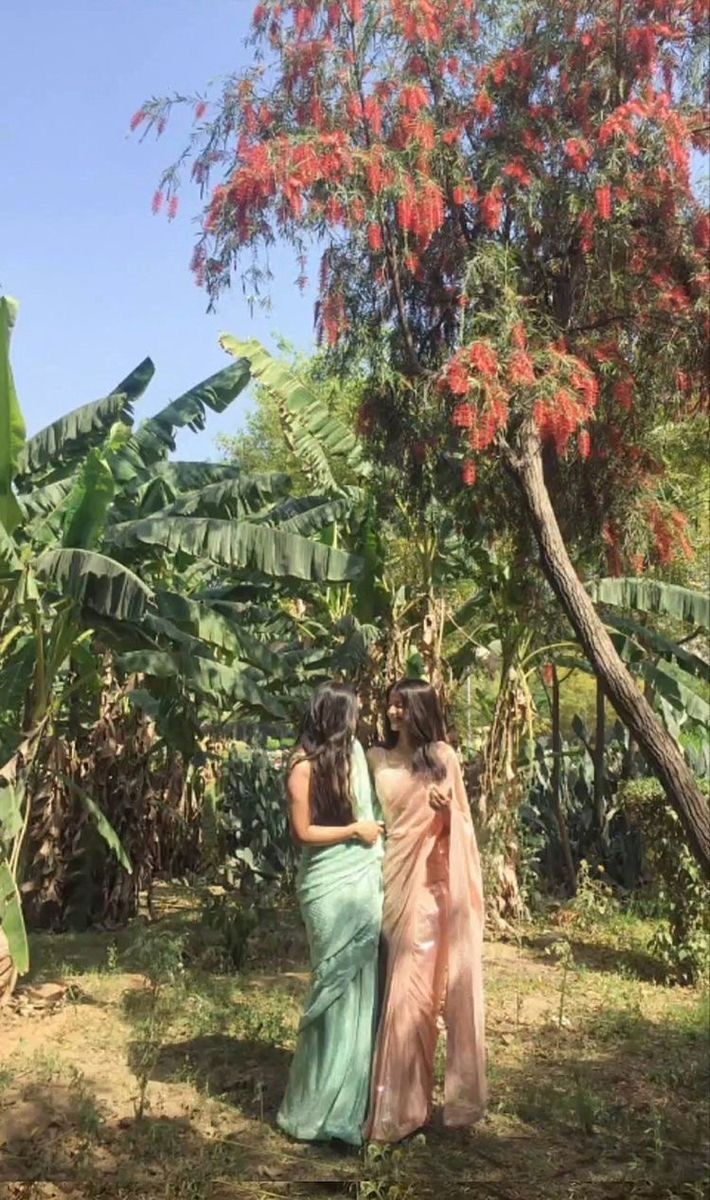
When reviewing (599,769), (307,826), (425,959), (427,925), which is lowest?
(425,959)

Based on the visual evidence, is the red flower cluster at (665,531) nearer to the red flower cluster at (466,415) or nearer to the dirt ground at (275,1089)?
the red flower cluster at (466,415)

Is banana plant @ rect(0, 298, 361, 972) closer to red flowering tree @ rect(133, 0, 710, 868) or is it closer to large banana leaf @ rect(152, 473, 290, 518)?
large banana leaf @ rect(152, 473, 290, 518)

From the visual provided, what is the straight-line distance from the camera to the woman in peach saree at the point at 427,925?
4453 mm

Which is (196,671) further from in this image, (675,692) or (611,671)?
(675,692)

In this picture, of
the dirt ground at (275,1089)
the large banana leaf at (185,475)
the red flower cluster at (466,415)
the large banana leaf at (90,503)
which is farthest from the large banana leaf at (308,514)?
the dirt ground at (275,1089)

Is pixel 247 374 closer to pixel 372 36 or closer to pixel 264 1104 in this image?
pixel 372 36

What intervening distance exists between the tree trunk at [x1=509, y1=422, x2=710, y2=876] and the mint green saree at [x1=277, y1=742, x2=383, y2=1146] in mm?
1864

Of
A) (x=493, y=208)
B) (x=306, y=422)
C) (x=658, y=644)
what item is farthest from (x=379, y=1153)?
(x=306, y=422)

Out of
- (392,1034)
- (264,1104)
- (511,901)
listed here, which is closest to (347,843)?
(392,1034)

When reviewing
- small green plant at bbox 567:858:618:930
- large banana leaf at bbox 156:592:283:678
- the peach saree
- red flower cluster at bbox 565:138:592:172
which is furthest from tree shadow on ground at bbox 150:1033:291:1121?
red flower cluster at bbox 565:138:592:172

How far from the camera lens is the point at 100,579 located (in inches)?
235

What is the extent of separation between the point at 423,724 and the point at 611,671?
1.65m

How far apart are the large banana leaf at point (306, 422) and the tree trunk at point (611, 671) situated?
8.68 ft

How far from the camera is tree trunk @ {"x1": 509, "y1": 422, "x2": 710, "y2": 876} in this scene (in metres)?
5.59
